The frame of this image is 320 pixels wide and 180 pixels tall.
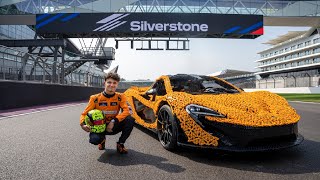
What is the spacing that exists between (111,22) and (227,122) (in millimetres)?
19485

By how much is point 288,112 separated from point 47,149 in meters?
3.34

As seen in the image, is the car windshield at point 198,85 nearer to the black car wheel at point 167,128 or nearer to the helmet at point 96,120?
the black car wheel at point 167,128

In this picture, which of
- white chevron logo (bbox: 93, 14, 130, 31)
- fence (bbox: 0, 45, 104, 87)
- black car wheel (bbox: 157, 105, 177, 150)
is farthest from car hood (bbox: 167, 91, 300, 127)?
white chevron logo (bbox: 93, 14, 130, 31)

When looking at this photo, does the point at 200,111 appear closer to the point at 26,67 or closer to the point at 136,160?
the point at 136,160

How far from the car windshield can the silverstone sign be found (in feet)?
54.9

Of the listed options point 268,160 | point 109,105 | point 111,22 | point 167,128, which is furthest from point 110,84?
point 111,22

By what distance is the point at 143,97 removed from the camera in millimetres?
5238

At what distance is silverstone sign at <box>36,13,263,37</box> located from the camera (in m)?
21.3

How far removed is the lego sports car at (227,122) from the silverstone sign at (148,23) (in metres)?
17.7

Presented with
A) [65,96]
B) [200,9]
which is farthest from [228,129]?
[200,9]

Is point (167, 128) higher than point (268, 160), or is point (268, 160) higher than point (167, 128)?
point (167, 128)

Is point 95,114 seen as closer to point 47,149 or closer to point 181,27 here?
point 47,149

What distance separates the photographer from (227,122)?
10.6ft

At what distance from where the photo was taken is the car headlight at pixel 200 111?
3.39 meters
